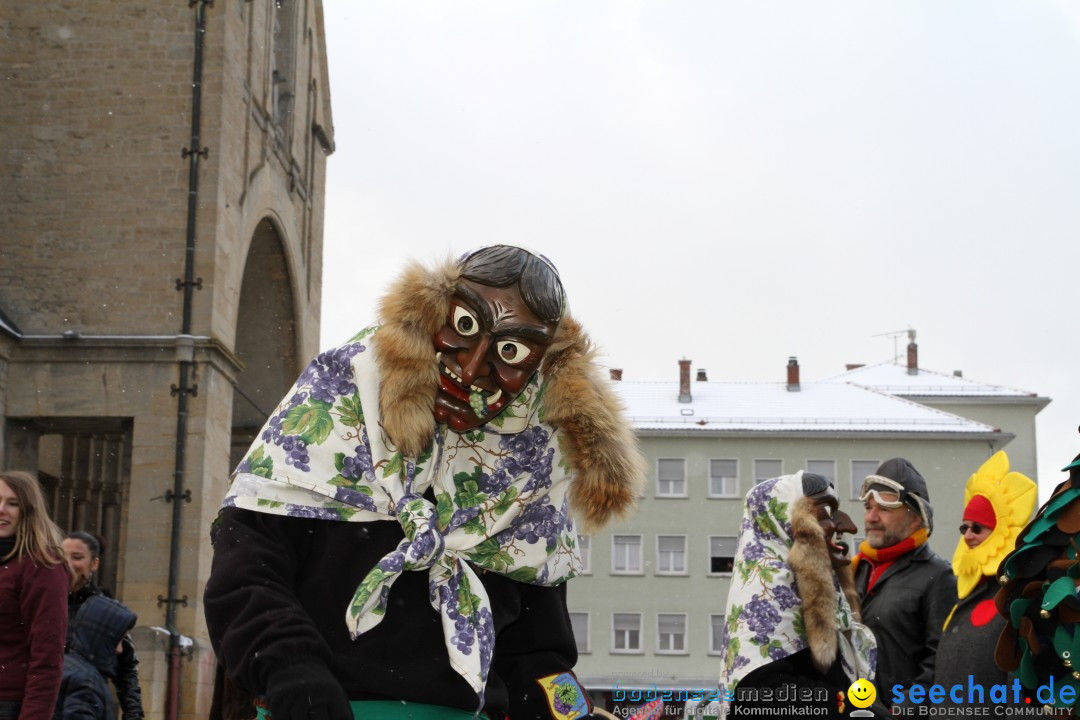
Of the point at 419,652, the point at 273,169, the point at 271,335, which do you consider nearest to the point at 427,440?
the point at 419,652

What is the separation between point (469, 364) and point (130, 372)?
17.3m

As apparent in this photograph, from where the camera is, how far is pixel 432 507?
11.7ft

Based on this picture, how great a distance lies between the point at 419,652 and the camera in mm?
3475

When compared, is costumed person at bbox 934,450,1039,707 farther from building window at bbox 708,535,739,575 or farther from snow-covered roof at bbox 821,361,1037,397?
snow-covered roof at bbox 821,361,1037,397

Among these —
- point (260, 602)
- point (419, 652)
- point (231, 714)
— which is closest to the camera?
point (260, 602)

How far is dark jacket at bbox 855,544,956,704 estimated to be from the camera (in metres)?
6.63

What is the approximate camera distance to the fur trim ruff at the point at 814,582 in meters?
5.96

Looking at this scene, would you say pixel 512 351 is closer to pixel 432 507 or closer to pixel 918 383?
pixel 432 507

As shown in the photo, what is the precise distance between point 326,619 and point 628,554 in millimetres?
51313

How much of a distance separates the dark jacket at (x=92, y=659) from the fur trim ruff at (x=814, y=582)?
3.46 m

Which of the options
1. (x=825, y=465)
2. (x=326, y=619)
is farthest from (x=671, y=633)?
(x=326, y=619)

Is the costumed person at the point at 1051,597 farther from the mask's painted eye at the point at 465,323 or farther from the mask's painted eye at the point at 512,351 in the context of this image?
the mask's painted eye at the point at 465,323

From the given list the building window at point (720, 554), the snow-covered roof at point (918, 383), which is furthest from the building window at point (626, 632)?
the snow-covered roof at point (918, 383)

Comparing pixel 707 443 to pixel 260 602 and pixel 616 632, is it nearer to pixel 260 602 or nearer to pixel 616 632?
pixel 616 632
